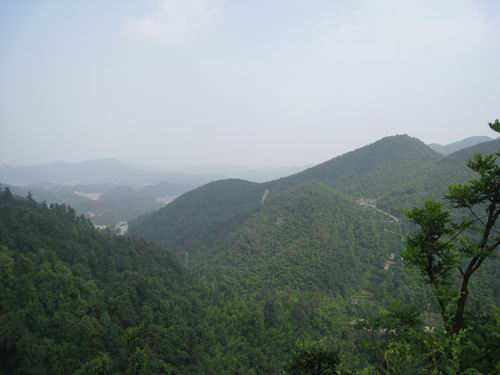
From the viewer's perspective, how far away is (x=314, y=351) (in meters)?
12.2

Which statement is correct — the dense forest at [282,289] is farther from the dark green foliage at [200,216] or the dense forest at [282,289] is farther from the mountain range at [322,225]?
the dark green foliage at [200,216]

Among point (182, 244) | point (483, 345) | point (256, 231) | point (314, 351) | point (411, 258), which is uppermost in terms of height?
point (411, 258)

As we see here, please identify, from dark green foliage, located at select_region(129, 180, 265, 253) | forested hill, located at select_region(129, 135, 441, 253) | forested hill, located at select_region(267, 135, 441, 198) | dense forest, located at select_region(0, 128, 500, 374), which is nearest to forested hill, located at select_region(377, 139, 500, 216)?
dense forest, located at select_region(0, 128, 500, 374)

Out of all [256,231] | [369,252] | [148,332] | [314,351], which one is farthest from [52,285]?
[369,252]

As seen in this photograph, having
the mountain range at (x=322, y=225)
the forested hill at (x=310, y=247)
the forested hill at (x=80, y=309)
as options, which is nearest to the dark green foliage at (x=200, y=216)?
the mountain range at (x=322, y=225)

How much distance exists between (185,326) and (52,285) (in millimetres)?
12497

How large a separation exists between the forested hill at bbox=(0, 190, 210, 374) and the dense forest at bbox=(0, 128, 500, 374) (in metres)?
0.13

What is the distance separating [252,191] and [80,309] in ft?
283

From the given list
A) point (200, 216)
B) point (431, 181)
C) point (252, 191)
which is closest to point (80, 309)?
point (431, 181)

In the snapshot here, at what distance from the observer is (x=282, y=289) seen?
52.1 m

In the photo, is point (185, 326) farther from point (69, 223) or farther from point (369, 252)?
point (369, 252)

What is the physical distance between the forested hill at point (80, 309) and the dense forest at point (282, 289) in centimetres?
13

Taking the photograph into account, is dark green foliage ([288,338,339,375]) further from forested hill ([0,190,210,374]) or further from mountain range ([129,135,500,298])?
mountain range ([129,135,500,298])

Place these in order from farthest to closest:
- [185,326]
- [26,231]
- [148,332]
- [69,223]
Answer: [69,223], [26,231], [185,326], [148,332]
